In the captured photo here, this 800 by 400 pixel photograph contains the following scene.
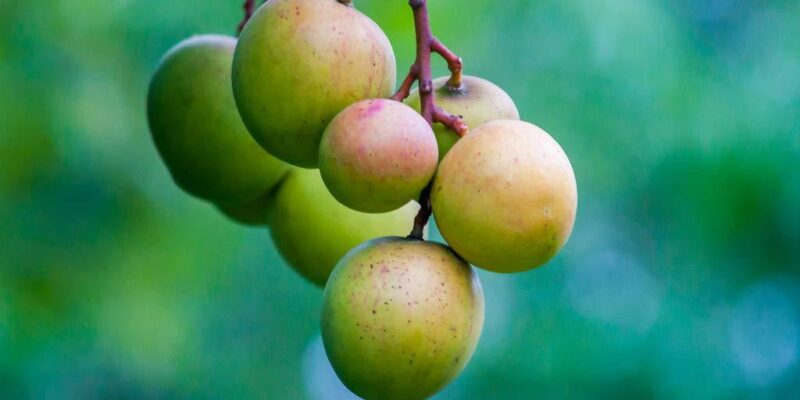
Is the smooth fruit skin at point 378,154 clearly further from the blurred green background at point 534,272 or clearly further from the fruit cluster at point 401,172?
the blurred green background at point 534,272

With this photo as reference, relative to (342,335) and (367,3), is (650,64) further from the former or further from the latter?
(342,335)

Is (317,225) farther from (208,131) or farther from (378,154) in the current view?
(378,154)

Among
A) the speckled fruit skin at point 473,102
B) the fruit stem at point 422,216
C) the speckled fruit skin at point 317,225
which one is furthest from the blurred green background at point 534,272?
the fruit stem at point 422,216

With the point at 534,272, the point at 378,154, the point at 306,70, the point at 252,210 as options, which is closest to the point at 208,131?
the point at 252,210

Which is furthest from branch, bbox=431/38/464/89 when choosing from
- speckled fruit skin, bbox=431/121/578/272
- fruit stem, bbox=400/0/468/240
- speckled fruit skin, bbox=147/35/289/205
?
speckled fruit skin, bbox=147/35/289/205

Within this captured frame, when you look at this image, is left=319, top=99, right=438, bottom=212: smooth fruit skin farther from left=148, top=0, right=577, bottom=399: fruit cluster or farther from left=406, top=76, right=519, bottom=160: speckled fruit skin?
left=406, top=76, right=519, bottom=160: speckled fruit skin
